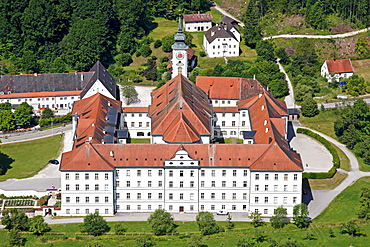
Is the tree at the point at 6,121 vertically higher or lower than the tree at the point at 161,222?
higher

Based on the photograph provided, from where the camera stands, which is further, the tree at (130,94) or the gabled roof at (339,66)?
the gabled roof at (339,66)

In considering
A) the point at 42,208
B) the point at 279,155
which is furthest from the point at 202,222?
the point at 42,208

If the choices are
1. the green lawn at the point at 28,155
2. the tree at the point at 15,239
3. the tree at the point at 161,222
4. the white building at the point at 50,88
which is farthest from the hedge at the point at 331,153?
the tree at the point at 15,239

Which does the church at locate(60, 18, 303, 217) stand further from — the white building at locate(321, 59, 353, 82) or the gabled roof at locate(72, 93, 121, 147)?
the white building at locate(321, 59, 353, 82)

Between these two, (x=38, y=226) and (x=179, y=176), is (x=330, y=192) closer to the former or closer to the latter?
(x=179, y=176)

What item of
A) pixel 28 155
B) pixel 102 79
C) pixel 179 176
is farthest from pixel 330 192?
pixel 28 155

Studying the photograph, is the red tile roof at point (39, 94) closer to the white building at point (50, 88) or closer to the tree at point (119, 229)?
the white building at point (50, 88)

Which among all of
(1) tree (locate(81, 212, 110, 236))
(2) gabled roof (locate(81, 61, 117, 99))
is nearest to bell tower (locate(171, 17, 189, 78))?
(2) gabled roof (locate(81, 61, 117, 99))
